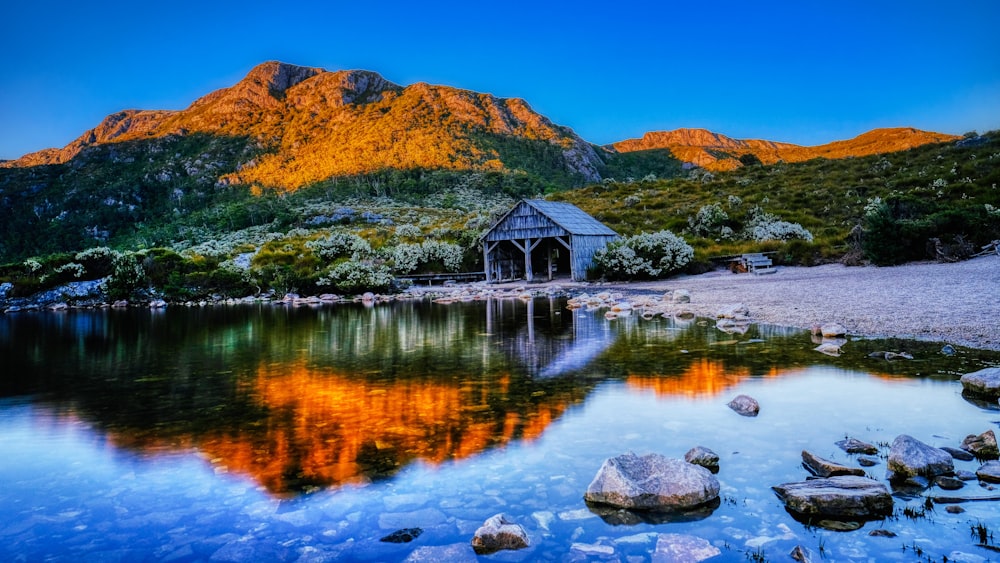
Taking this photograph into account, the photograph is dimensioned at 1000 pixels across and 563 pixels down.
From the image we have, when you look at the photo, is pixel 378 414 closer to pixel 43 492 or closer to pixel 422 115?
pixel 43 492

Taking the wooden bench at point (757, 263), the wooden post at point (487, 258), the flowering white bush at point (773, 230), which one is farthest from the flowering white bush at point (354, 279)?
the flowering white bush at point (773, 230)

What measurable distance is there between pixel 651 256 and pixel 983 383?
78.0 ft

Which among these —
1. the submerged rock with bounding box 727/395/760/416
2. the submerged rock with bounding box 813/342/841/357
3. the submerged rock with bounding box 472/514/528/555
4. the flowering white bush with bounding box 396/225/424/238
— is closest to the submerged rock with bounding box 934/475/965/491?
the submerged rock with bounding box 727/395/760/416

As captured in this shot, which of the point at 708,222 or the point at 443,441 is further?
the point at 708,222

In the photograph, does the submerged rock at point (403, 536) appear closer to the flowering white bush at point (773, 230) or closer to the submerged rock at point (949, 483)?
the submerged rock at point (949, 483)

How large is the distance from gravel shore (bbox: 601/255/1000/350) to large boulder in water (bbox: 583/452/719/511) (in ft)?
25.6

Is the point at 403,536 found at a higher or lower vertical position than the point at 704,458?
lower

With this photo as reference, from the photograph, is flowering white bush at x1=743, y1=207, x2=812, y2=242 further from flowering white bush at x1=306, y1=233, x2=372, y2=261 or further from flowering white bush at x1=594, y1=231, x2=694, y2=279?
flowering white bush at x1=306, y1=233, x2=372, y2=261

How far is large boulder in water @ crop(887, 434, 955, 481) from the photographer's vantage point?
493 centimetres

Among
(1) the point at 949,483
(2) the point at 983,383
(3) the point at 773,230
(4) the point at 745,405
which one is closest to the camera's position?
(1) the point at 949,483

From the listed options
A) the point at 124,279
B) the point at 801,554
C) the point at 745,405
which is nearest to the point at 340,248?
the point at 124,279

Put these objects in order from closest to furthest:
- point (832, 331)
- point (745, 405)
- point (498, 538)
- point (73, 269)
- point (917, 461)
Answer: point (498, 538)
point (917, 461)
point (745, 405)
point (832, 331)
point (73, 269)

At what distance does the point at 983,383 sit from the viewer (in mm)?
7199

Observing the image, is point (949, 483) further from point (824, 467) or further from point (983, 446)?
point (983, 446)
